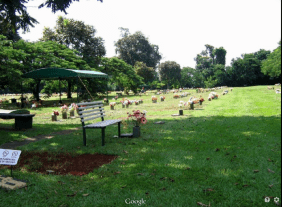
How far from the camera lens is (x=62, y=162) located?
5.14 meters

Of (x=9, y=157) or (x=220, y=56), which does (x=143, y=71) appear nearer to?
(x=220, y=56)

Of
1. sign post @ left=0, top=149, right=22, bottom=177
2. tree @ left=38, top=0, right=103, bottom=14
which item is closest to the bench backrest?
sign post @ left=0, top=149, right=22, bottom=177

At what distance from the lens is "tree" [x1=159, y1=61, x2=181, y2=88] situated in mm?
58562

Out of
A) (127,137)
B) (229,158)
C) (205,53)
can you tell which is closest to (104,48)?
(127,137)

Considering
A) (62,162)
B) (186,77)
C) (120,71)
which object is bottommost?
(62,162)

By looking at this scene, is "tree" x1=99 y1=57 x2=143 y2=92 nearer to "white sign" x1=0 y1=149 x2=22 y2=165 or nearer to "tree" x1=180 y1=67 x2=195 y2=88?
"tree" x1=180 y1=67 x2=195 y2=88

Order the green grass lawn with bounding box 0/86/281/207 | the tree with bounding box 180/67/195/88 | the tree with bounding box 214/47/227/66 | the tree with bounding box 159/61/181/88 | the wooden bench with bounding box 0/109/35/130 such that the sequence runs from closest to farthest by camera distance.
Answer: the green grass lawn with bounding box 0/86/281/207 → the wooden bench with bounding box 0/109/35/130 → the tree with bounding box 159/61/181/88 → the tree with bounding box 180/67/195/88 → the tree with bounding box 214/47/227/66

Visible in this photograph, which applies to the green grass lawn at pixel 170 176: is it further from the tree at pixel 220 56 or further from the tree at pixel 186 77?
the tree at pixel 220 56

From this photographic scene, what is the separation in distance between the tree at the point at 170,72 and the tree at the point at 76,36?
2391cm

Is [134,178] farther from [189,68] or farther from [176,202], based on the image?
[189,68]

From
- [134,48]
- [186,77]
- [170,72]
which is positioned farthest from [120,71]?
[186,77]

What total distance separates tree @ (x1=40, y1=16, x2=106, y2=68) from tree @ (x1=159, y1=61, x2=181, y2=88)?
23907mm

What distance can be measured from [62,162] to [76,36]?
1407 inches

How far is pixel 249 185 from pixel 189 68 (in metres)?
70.1
